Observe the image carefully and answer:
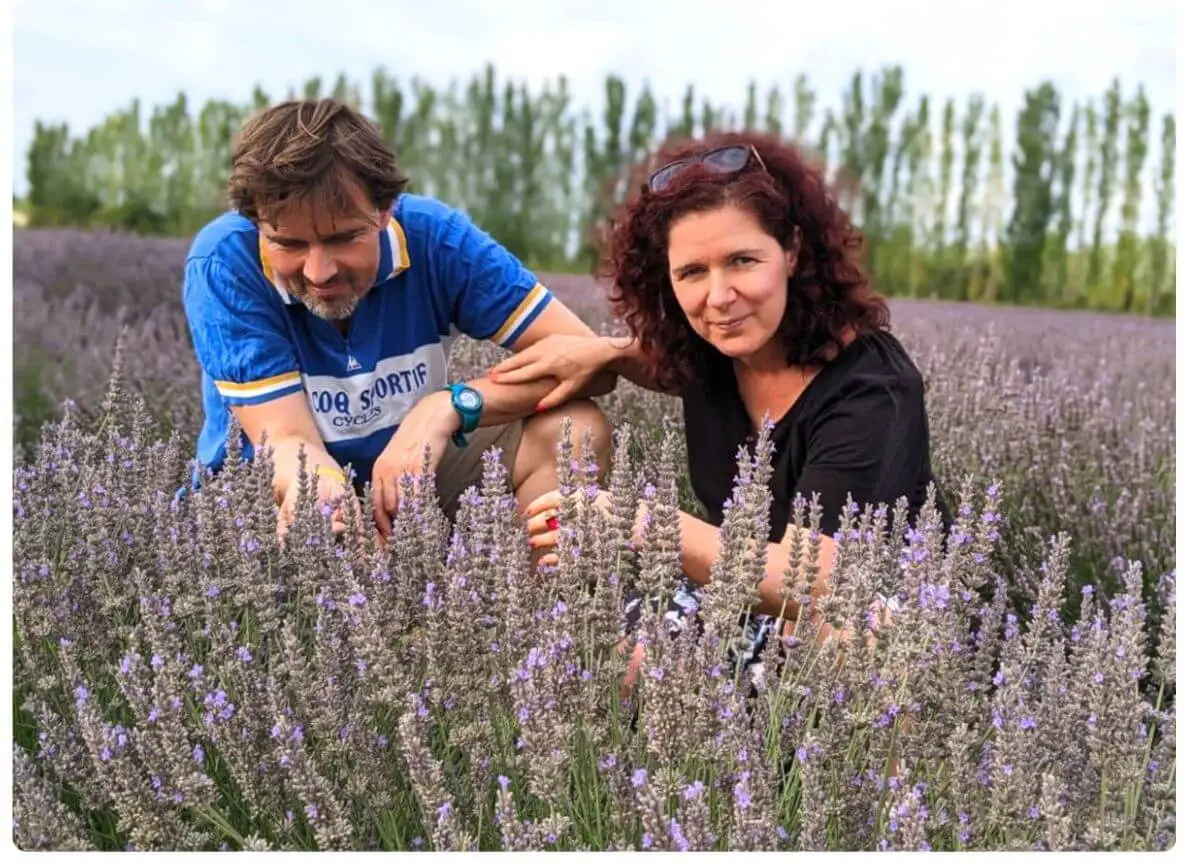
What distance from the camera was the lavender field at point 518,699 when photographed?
1456mm

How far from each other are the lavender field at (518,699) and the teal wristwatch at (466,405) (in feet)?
2.32

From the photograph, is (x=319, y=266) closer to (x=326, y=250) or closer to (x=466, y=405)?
(x=326, y=250)

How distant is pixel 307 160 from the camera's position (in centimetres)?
244

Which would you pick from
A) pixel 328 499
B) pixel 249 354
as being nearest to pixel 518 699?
pixel 328 499

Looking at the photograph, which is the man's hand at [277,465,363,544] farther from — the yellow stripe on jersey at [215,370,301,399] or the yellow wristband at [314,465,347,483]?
the yellow stripe on jersey at [215,370,301,399]

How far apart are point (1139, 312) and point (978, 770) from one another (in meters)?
5.34

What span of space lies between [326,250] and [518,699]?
134cm

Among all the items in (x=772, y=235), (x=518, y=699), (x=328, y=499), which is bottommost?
(x=518, y=699)

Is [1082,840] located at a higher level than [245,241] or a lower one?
lower

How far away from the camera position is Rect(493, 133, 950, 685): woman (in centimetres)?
228

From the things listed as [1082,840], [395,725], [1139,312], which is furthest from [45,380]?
[1139,312]

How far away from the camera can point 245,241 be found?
2770 mm

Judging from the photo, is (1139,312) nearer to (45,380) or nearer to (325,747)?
(45,380)

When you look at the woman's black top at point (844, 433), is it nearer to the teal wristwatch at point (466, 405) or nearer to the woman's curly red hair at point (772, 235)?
the woman's curly red hair at point (772, 235)
